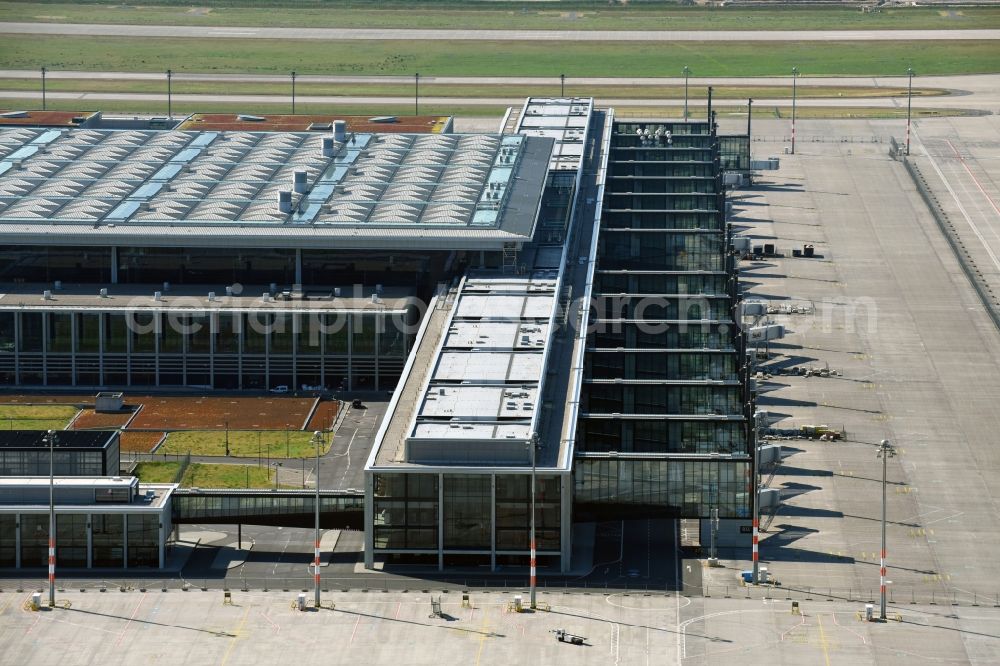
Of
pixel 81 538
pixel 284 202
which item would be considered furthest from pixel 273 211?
pixel 81 538

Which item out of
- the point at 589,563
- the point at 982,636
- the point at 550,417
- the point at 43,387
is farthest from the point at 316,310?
the point at 982,636

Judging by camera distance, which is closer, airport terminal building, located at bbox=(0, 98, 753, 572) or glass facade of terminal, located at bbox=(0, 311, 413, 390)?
airport terminal building, located at bbox=(0, 98, 753, 572)

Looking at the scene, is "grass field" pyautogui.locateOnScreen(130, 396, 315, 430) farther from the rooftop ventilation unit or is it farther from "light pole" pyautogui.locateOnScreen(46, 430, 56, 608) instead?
"light pole" pyautogui.locateOnScreen(46, 430, 56, 608)

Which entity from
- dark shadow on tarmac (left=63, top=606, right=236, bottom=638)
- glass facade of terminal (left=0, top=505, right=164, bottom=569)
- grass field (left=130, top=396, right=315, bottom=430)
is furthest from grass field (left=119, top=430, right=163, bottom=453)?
dark shadow on tarmac (left=63, top=606, right=236, bottom=638)

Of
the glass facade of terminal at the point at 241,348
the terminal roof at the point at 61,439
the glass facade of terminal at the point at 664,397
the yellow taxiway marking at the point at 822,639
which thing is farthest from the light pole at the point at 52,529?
the yellow taxiway marking at the point at 822,639

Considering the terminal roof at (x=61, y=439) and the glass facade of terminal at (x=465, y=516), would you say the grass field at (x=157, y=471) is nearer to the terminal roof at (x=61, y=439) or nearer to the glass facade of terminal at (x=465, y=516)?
the terminal roof at (x=61, y=439)

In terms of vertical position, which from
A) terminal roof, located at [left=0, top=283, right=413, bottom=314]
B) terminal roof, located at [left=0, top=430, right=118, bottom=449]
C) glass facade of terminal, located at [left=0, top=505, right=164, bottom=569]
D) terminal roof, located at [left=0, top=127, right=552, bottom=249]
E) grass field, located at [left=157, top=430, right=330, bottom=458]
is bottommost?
glass facade of terminal, located at [left=0, top=505, right=164, bottom=569]

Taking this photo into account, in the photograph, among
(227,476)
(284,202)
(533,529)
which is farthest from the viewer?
(284,202)

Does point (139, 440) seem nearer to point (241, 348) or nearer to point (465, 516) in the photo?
point (241, 348)

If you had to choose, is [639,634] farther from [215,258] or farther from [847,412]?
[215,258]
